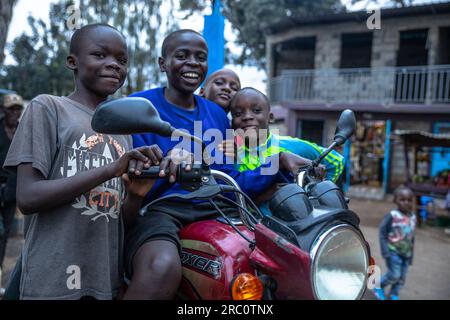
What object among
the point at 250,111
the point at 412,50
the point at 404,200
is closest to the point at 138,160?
the point at 250,111

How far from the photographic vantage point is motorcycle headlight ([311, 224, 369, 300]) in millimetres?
1162

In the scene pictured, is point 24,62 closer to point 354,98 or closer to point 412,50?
point 354,98

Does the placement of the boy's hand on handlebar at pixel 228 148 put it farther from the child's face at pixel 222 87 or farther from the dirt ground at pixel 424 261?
the dirt ground at pixel 424 261

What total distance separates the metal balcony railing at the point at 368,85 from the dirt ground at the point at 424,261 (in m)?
5.52

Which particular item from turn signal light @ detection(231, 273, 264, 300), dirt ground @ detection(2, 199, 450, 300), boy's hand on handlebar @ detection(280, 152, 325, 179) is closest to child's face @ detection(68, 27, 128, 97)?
boy's hand on handlebar @ detection(280, 152, 325, 179)

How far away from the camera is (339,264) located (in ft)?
4.00

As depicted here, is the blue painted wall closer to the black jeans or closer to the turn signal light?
the black jeans

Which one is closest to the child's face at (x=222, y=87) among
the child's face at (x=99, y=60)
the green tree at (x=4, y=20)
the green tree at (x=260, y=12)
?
the child's face at (x=99, y=60)

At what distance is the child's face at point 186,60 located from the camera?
2066 mm

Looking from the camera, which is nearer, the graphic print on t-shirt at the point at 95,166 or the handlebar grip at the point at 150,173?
the handlebar grip at the point at 150,173

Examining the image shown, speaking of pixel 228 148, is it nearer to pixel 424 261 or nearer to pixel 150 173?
pixel 150 173

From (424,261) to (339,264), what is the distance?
5.86 m

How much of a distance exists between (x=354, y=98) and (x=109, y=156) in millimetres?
13888

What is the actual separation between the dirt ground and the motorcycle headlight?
3460 millimetres
